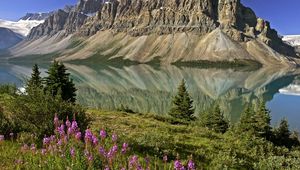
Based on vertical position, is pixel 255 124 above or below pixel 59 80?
below

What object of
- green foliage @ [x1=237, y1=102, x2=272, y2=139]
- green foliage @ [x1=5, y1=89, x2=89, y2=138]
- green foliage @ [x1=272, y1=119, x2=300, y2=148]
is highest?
green foliage @ [x1=5, y1=89, x2=89, y2=138]

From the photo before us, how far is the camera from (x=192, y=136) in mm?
19031

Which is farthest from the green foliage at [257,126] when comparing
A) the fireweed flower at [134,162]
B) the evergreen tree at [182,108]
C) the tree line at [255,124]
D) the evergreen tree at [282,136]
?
the fireweed flower at [134,162]

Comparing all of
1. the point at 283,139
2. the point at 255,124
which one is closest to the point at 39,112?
the point at 255,124

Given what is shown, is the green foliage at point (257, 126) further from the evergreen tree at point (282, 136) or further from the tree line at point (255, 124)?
the evergreen tree at point (282, 136)

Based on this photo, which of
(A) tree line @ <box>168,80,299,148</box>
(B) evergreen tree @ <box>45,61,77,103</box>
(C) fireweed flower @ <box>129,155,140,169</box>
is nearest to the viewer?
(C) fireweed flower @ <box>129,155,140,169</box>

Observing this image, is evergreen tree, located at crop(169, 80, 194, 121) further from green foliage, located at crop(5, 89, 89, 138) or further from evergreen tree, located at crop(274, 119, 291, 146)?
green foliage, located at crop(5, 89, 89, 138)

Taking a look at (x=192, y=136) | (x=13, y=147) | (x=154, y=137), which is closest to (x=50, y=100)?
(x=13, y=147)

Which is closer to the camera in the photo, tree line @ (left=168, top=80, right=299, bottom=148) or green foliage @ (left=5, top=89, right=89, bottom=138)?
green foliage @ (left=5, top=89, right=89, bottom=138)

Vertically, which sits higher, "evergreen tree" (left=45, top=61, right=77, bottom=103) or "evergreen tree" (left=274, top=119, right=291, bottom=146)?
"evergreen tree" (left=45, top=61, right=77, bottom=103)

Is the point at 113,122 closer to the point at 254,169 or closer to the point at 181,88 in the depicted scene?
the point at 254,169

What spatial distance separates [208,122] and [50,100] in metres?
29.3

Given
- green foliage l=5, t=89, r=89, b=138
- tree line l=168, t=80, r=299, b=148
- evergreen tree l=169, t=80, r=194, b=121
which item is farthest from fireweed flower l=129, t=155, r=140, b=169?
evergreen tree l=169, t=80, r=194, b=121

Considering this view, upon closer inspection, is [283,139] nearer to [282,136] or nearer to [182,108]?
[282,136]
